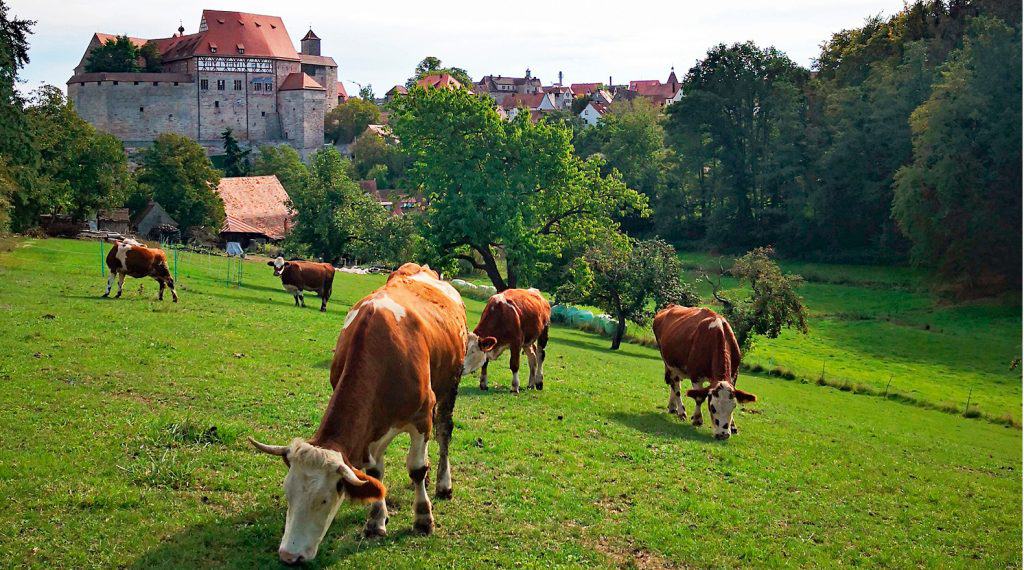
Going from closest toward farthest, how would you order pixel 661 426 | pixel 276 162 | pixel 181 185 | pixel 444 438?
pixel 444 438 < pixel 661 426 < pixel 181 185 < pixel 276 162

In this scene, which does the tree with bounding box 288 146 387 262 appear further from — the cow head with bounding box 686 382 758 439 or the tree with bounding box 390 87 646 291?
the cow head with bounding box 686 382 758 439

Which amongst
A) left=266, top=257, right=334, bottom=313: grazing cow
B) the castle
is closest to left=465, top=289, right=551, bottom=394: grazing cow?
left=266, top=257, right=334, bottom=313: grazing cow

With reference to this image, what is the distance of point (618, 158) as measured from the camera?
295 ft

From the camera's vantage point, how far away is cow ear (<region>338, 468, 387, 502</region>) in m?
7.40

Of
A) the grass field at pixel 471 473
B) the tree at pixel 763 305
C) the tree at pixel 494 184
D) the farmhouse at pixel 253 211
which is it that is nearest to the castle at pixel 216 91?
the farmhouse at pixel 253 211

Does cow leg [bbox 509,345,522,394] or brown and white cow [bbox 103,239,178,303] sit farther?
brown and white cow [bbox 103,239,178,303]

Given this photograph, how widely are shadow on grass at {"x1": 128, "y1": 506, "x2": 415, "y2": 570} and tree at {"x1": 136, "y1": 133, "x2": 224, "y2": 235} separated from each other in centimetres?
6084

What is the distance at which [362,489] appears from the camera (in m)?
7.40

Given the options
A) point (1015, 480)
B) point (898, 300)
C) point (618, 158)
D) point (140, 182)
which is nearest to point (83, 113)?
point (140, 182)

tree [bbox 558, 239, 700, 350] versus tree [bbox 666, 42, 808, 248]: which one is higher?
tree [bbox 666, 42, 808, 248]

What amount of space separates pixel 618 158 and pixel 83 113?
68.0 metres

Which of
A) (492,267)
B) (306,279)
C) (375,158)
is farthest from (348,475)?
(375,158)

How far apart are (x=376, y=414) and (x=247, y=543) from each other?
5.53 ft

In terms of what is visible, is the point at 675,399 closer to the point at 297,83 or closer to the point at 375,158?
the point at 375,158
